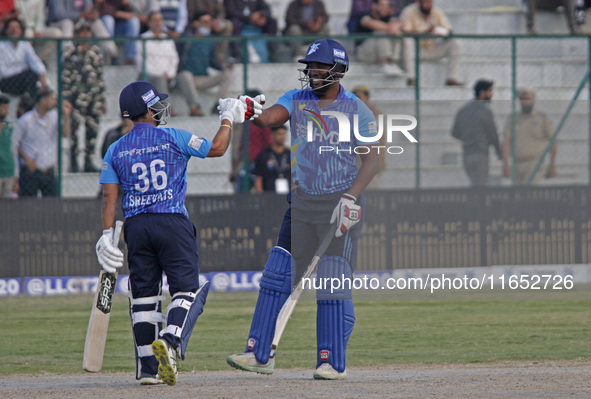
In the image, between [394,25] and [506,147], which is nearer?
[506,147]

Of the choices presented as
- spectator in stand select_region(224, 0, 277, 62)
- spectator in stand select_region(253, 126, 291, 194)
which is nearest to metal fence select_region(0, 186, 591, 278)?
spectator in stand select_region(253, 126, 291, 194)

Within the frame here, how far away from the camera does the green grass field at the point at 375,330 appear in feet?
27.9

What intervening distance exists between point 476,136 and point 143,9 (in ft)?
20.0

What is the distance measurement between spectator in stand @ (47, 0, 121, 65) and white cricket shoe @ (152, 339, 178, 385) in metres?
10.2

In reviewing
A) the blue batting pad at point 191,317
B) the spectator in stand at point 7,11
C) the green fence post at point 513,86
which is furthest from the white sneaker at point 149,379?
the spectator in stand at point 7,11

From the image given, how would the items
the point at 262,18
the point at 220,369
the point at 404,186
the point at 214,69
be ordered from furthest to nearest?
the point at 262,18 → the point at 214,69 → the point at 404,186 → the point at 220,369

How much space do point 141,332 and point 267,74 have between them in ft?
28.3

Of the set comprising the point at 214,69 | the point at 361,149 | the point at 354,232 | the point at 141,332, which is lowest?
the point at 141,332

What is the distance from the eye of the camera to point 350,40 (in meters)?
14.9

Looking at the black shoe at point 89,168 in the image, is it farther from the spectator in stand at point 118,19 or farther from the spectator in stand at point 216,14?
the spectator in stand at point 216,14

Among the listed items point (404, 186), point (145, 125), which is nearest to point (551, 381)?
point (145, 125)

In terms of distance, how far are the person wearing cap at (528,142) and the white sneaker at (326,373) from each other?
7390mm

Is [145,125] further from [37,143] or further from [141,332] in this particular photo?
[37,143]

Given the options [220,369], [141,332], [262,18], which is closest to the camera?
[141,332]
